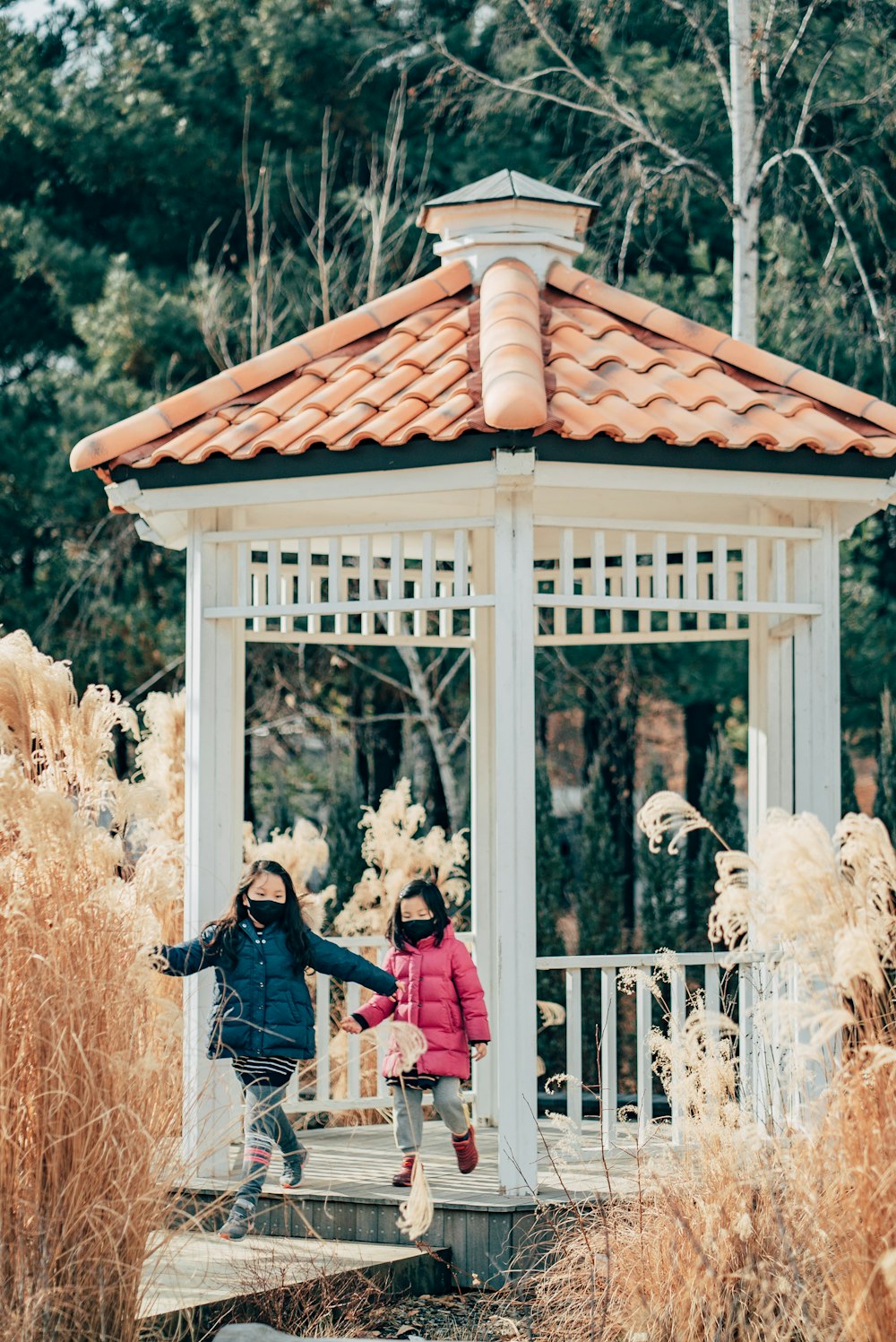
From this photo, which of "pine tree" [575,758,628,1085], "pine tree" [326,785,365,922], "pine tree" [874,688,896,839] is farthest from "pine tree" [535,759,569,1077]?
"pine tree" [874,688,896,839]

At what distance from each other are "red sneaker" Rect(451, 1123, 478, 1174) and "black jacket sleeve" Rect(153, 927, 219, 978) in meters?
1.30

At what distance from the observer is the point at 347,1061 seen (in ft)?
28.6

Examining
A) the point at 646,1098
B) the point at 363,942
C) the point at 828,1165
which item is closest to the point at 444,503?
the point at 363,942

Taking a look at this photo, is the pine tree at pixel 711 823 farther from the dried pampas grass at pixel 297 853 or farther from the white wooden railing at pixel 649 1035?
the white wooden railing at pixel 649 1035

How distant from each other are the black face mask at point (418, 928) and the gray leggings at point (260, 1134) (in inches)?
34.7

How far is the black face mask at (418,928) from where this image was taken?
6816mm

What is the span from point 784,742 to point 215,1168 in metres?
3.10

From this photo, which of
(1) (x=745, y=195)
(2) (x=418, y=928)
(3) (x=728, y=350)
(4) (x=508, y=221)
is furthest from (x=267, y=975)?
(1) (x=745, y=195)

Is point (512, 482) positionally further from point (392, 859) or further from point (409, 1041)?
point (392, 859)

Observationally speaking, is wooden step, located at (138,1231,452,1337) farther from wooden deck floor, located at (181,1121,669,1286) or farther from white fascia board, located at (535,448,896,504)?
white fascia board, located at (535,448,896,504)

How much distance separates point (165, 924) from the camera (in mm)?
8398

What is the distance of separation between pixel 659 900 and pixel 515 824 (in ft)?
26.4

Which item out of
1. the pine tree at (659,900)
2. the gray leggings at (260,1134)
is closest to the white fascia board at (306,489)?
the gray leggings at (260,1134)

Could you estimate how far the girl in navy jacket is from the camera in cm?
626
